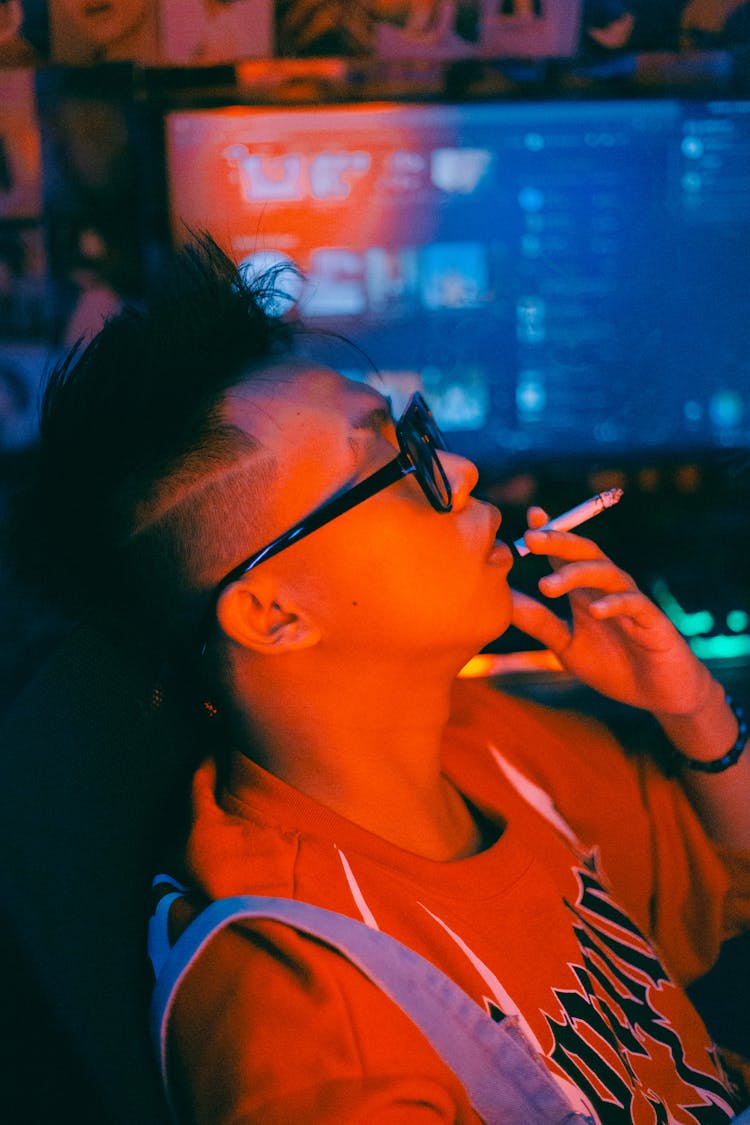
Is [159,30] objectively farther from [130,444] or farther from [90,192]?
[130,444]

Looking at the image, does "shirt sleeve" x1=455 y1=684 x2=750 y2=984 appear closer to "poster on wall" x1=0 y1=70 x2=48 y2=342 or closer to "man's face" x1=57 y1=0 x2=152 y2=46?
"poster on wall" x1=0 y1=70 x2=48 y2=342

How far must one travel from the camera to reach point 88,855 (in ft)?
2.31

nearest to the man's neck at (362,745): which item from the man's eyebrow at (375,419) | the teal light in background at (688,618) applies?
the man's eyebrow at (375,419)

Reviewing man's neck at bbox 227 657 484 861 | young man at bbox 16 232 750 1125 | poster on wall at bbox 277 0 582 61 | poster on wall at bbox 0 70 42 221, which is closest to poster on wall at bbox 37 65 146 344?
poster on wall at bbox 0 70 42 221

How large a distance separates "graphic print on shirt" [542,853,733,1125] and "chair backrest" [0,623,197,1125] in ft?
1.16

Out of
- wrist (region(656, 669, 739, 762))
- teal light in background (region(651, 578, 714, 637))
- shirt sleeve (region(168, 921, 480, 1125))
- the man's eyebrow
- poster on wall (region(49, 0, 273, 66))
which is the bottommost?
teal light in background (region(651, 578, 714, 637))

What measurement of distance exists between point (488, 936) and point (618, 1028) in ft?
0.55

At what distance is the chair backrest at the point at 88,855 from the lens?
60cm

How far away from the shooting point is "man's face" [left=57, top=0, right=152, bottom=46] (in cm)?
153

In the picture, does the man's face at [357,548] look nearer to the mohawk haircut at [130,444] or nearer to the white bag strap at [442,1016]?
the mohawk haircut at [130,444]

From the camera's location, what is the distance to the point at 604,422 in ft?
5.52

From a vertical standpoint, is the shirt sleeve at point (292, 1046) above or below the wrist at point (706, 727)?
above

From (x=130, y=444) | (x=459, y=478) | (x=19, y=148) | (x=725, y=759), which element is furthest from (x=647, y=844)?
(x=19, y=148)

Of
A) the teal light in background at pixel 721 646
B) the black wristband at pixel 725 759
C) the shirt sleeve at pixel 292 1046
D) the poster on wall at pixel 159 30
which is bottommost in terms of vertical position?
the teal light in background at pixel 721 646
